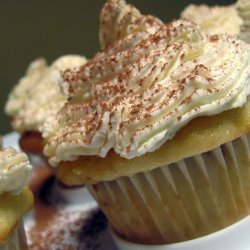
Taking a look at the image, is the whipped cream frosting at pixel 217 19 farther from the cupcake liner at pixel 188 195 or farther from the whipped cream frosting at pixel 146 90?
the cupcake liner at pixel 188 195

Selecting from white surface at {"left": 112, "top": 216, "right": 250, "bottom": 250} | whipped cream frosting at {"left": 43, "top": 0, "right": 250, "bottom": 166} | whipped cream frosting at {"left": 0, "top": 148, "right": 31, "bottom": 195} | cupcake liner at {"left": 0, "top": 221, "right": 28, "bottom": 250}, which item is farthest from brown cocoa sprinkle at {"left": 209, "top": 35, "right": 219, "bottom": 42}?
cupcake liner at {"left": 0, "top": 221, "right": 28, "bottom": 250}

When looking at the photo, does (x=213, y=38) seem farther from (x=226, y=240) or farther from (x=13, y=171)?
(x=13, y=171)

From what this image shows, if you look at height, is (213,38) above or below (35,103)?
above

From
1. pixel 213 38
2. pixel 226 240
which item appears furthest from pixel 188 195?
pixel 213 38

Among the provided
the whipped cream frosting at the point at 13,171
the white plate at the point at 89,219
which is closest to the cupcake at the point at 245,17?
the white plate at the point at 89,219

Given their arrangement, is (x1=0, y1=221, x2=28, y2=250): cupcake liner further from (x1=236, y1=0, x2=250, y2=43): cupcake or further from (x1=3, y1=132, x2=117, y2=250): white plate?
(x1=236, y1=0, x2=250, y2=43): cupcake
